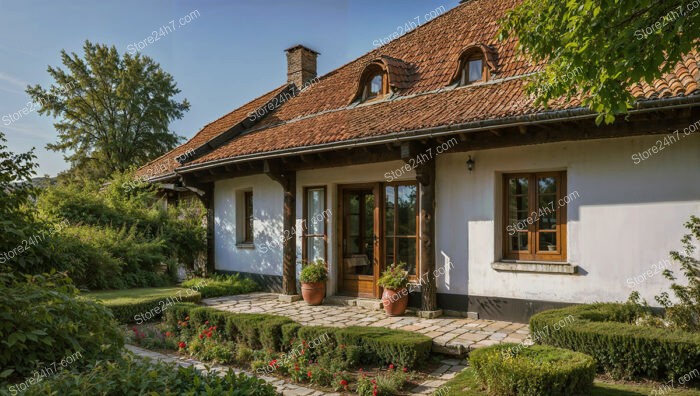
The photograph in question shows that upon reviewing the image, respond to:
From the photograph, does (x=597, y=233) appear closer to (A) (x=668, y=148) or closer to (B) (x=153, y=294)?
(A) (x=668, y=148)

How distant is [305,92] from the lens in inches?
560

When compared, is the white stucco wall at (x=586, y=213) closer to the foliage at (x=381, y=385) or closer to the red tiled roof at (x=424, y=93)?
the red tiled roof at (x=424, y=93)

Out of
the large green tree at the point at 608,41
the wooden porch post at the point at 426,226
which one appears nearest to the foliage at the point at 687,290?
the large green tree at the point at 608,41

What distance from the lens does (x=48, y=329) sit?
4152 mm

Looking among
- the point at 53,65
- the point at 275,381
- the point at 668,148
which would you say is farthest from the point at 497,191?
the point at 53,65

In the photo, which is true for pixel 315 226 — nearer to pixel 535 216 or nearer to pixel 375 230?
pixel 375 230

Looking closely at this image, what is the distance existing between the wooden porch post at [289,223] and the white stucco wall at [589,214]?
354 centimetres

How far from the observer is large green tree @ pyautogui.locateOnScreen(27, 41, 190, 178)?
28.3 metres

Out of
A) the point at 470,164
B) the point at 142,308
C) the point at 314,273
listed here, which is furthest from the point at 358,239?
the point at 142,308

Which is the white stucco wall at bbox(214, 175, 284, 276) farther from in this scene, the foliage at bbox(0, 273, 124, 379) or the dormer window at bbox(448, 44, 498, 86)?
the foliage at bbox(0, 273, 124, 379)

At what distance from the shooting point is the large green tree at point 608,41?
4.40 metres

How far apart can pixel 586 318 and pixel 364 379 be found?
283 centimetres

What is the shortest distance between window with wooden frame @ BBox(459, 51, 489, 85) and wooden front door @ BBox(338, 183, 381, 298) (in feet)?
8.82

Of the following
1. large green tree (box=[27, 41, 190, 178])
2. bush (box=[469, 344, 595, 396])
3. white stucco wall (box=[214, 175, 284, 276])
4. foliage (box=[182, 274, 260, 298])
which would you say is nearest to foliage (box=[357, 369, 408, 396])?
bush (box=[469, 344, 595, 396])
